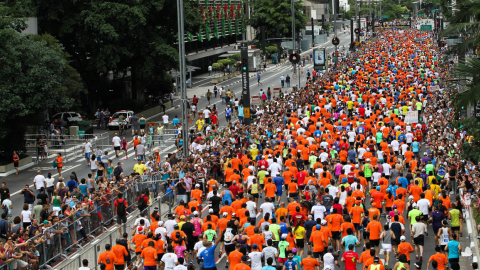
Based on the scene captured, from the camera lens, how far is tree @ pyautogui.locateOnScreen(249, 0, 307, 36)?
8075 centimetres

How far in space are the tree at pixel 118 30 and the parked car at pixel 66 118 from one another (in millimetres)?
3553

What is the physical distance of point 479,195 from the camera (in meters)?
16.0

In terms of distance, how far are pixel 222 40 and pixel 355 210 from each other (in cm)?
6632

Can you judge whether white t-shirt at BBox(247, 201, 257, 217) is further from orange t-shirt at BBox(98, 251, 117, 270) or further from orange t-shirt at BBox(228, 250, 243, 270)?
orange t-shirt at BBox(98, 251, 117, 270)

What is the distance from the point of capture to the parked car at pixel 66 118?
3906 centimetres

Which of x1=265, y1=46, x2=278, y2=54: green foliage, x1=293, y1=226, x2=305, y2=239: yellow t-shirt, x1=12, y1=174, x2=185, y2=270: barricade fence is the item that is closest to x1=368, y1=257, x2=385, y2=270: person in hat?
x1=293, y1=226, x2=305, y2=239: yellow t-shirt


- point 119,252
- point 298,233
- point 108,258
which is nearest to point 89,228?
point 119,252

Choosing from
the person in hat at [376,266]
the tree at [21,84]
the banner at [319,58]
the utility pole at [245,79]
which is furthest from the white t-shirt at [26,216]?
the banner at [319,58]

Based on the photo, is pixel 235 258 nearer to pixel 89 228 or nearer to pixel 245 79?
pixel 89 228

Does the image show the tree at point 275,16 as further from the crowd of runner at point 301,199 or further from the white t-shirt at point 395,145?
the white t-shirt at point 395,145

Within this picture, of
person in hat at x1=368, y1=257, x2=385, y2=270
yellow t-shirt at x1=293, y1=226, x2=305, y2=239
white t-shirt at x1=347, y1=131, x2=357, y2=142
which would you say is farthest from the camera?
white t-shirt at x1=347, y1=131, x2=357, y2=142

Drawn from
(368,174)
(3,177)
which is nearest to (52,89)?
(3,177)

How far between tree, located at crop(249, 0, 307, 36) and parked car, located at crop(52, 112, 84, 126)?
148 ft

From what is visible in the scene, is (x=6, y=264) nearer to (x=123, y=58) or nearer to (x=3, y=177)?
(x=3, y=177)
